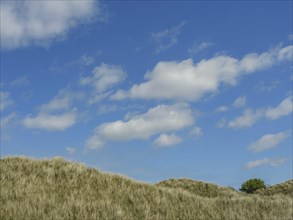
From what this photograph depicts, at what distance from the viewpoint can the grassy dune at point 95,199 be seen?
1784 centimetres

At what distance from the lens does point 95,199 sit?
2064 cm

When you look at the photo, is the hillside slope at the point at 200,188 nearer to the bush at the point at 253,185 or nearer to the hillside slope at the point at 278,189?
the hillside slope at the point at 278,189

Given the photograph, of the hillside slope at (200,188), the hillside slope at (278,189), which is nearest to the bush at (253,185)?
the hillside slope at (278,189)

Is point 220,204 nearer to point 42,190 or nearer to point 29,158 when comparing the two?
point 42,190

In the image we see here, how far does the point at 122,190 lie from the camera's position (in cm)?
2231

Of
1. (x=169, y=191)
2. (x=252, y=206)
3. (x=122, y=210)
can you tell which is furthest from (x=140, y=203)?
(x=252, y=206)

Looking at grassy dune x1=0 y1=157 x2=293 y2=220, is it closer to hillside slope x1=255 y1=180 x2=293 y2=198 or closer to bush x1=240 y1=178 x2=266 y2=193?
hillside slope x1=255 y1=180 x2=293 y2=198

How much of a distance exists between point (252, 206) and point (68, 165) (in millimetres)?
9259

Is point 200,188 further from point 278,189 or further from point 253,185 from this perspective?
point 253,185

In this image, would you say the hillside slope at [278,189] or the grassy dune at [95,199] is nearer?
the grassy dune at [95,199]

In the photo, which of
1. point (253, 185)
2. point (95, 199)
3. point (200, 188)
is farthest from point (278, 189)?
point (95, 199)

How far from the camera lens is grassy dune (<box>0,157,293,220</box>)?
17.8 meters

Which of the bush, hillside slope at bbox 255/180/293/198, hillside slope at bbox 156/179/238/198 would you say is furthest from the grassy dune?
the bush

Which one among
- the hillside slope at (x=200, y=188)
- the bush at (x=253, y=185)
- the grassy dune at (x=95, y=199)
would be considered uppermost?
the bush at (x=253, y=185)
